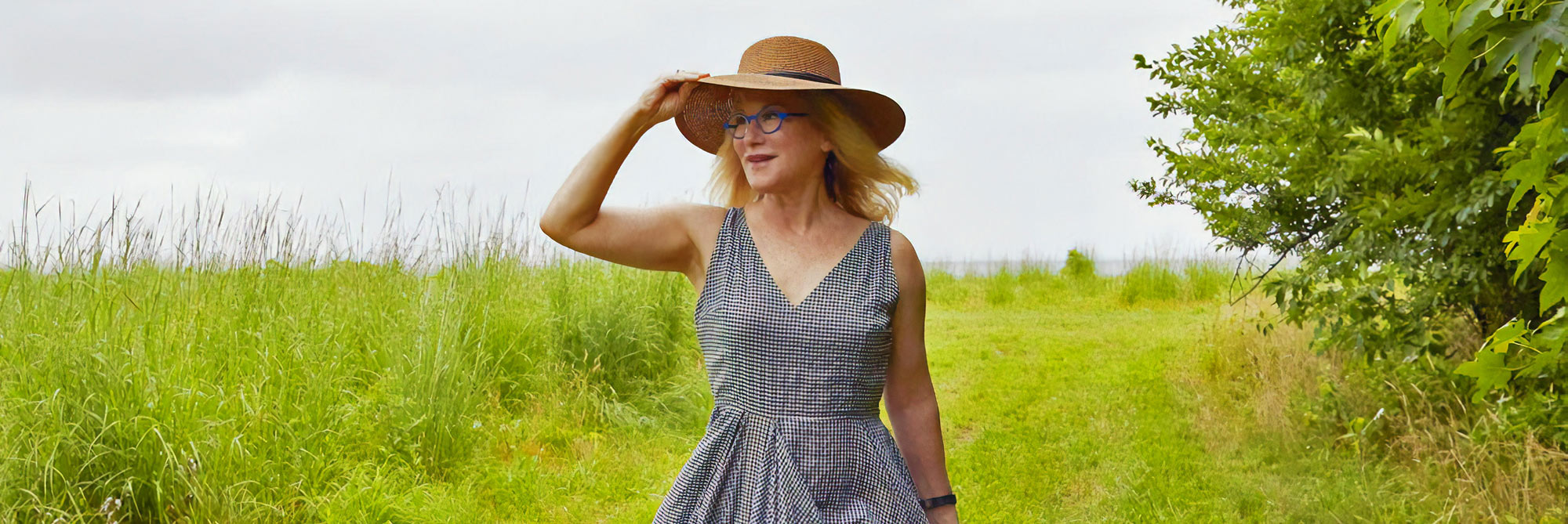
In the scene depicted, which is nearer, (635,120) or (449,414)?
(635,120)

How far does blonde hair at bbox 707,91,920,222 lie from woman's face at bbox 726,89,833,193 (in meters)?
0.05

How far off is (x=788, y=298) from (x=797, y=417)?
0.74 feet

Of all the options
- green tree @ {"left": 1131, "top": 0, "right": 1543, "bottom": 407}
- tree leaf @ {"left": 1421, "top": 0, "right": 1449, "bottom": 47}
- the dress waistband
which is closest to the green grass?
green tree @ {"left": 1131, "top": 0, "right": 1543, "bottom": 407}

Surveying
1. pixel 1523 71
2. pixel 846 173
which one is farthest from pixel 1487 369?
pixel 846 173

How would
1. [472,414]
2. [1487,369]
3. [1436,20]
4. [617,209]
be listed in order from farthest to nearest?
[472,414], [617,209], [1487,369], [1436,20]

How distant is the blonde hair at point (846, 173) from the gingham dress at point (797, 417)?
0.89 ft

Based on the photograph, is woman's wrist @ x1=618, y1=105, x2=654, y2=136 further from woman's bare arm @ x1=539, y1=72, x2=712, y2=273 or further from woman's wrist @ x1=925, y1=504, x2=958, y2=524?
woman's wrist @ x1=925, y1=504, x2=958, y2=524

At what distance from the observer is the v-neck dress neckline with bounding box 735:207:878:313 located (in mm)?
2188

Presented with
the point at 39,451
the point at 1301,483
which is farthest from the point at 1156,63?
the point at 39,451

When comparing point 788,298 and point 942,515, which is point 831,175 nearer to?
point 788,298

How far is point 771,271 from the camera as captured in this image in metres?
2.23

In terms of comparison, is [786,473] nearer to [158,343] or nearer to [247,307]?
[158,343]

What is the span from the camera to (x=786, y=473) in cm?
213

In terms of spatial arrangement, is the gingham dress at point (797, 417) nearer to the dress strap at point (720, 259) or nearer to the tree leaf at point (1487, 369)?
the dress strap at point (720, 259)
